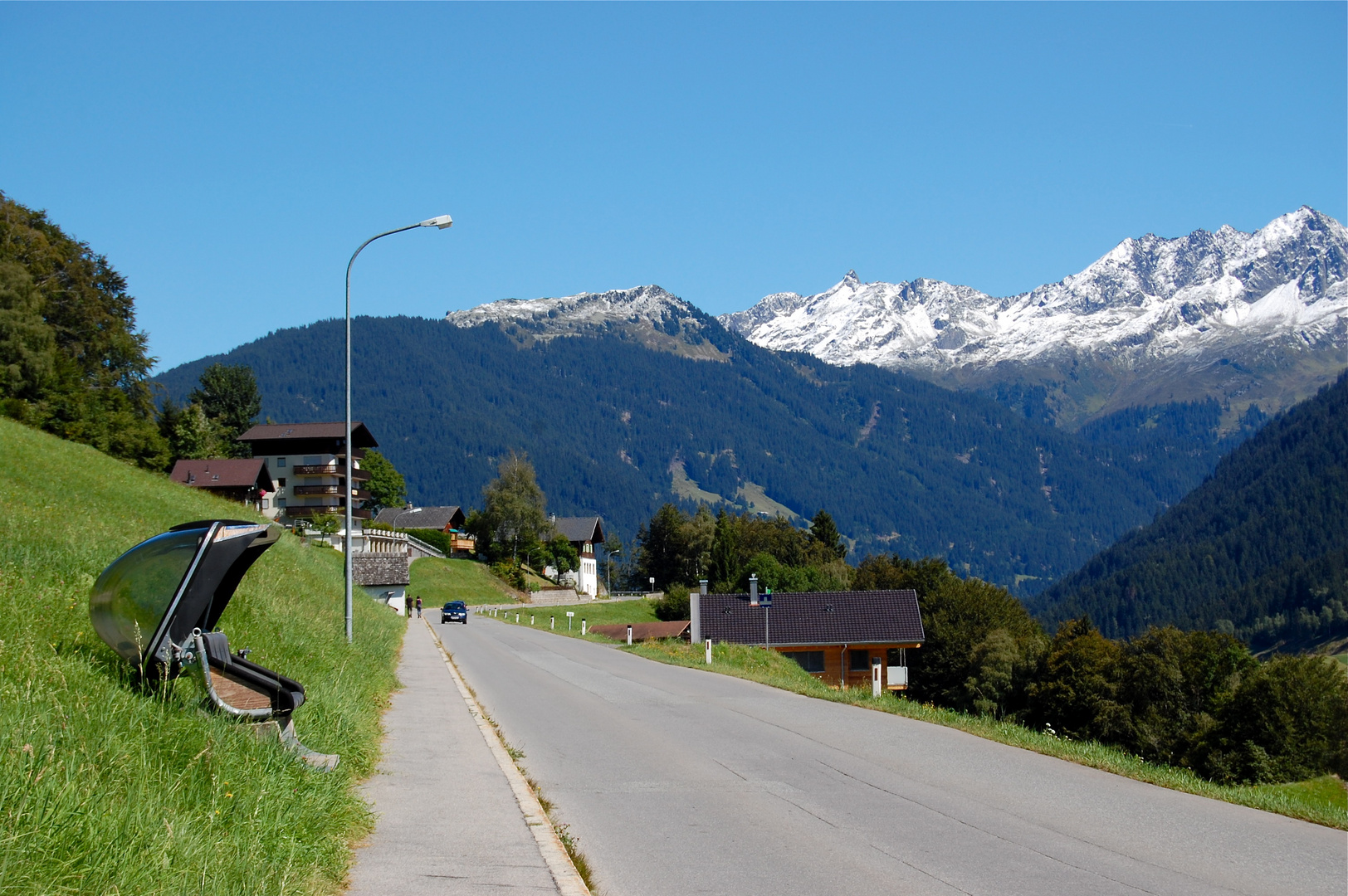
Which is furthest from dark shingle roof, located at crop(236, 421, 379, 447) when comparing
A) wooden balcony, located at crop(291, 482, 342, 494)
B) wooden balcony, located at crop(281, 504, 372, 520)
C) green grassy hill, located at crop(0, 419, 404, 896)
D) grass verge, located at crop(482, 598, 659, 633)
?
green grassy hill, located at crop(0, 419, 404, 896)

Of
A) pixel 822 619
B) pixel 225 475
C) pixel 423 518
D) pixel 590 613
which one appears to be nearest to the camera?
pixel 822 619

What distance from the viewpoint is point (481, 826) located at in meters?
8.26

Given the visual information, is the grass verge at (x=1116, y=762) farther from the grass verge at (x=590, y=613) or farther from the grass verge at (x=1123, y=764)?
the grass verge at (x=590, y=613)

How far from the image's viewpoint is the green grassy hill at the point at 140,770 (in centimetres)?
499

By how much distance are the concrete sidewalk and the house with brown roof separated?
66.5 metres

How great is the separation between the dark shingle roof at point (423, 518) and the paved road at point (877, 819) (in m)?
109

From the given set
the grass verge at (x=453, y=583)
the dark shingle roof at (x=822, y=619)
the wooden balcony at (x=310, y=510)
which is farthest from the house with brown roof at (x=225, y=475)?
the dark shingle roof at (x=822, y=619)

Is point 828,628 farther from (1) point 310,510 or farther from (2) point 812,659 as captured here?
(1) point 310,510

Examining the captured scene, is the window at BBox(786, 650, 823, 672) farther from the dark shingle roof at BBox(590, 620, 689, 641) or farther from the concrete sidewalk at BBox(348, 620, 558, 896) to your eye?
the concrete sidewalk at BBox(348, 620, 558, 896)

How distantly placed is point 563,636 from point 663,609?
1885 inches

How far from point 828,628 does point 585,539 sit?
85942 mm

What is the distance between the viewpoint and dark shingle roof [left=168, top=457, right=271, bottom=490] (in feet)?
245

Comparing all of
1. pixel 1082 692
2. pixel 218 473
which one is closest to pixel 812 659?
pixel 1082 692

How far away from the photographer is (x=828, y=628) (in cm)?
6075
